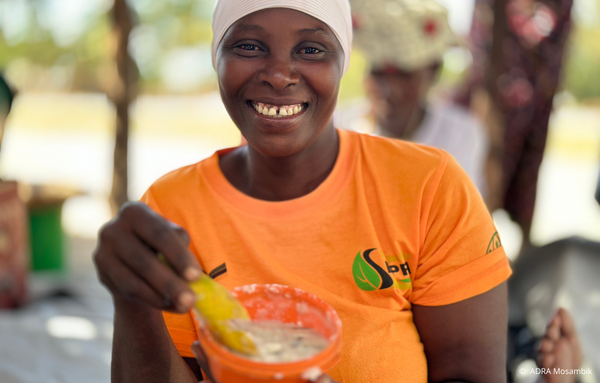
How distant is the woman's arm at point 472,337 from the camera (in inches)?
56.1

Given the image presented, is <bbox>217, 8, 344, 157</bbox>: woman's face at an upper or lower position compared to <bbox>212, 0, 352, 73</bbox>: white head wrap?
lower

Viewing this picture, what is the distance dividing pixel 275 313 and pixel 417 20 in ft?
9.92

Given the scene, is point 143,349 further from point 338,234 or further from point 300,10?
point 300,10

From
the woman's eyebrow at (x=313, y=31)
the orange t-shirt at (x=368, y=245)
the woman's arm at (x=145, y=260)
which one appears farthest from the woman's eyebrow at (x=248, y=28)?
the woman's arm at (x=145, y=260)

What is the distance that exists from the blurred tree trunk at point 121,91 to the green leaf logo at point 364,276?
4506 mm

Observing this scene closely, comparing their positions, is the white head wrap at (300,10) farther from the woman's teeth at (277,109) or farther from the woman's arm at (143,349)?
the woman's arm at (143,349)

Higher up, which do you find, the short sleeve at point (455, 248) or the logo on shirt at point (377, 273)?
the short sleeve at point (455, 248)

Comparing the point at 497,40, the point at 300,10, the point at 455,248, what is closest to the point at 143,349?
the point at 455,248

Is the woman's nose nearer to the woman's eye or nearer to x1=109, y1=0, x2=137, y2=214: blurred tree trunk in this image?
the woman's eye

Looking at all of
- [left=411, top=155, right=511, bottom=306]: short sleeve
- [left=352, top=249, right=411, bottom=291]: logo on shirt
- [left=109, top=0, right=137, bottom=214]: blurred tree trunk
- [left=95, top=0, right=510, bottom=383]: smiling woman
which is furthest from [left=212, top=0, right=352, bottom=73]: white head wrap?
[left=109, top=0, right=137, bottom=214]: blurred tree trunk

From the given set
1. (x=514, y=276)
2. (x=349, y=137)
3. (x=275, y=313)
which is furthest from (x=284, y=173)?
(x=514, y=276)

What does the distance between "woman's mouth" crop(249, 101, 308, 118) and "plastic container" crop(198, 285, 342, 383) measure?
49cm

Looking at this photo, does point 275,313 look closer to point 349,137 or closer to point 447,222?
point 447,222

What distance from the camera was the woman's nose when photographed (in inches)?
56.5
